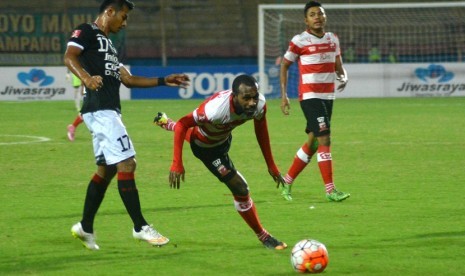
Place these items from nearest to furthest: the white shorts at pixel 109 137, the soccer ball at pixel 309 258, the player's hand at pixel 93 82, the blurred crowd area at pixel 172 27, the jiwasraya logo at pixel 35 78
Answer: the soccer ball at pixel 309 258 < the player's hand at pixel 93 82 < the white shorts at pixel 109 137 < the jiwasraya logo at pixel 35 78 < the blurred crowd area at pixel 172 27

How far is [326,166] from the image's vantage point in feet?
38.1

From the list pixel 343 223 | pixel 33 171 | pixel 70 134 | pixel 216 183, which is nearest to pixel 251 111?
pixel 343 223

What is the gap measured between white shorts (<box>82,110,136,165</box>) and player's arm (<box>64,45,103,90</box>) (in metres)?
0.43

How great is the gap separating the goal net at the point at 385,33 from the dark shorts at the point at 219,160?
27172 mm

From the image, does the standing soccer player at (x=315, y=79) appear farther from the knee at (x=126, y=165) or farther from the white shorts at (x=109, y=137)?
the white shorts at (x=109, y=137)

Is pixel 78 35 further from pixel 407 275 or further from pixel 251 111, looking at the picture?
pixel 407 275

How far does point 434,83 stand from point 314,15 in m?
25.8

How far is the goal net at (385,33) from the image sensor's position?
36.7 meters

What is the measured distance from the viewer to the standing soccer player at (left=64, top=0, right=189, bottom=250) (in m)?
8.33

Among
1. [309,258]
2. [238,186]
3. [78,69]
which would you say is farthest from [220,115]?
[309,258]

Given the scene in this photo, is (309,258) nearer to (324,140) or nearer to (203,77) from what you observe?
(324,140)

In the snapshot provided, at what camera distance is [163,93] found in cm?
3853

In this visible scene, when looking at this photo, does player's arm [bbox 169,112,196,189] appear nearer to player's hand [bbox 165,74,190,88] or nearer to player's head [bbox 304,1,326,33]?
player's hand [bbox 165,74,190,88]

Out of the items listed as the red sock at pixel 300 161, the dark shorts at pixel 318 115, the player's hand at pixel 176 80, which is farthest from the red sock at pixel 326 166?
the player's hand at pixel 176 80
